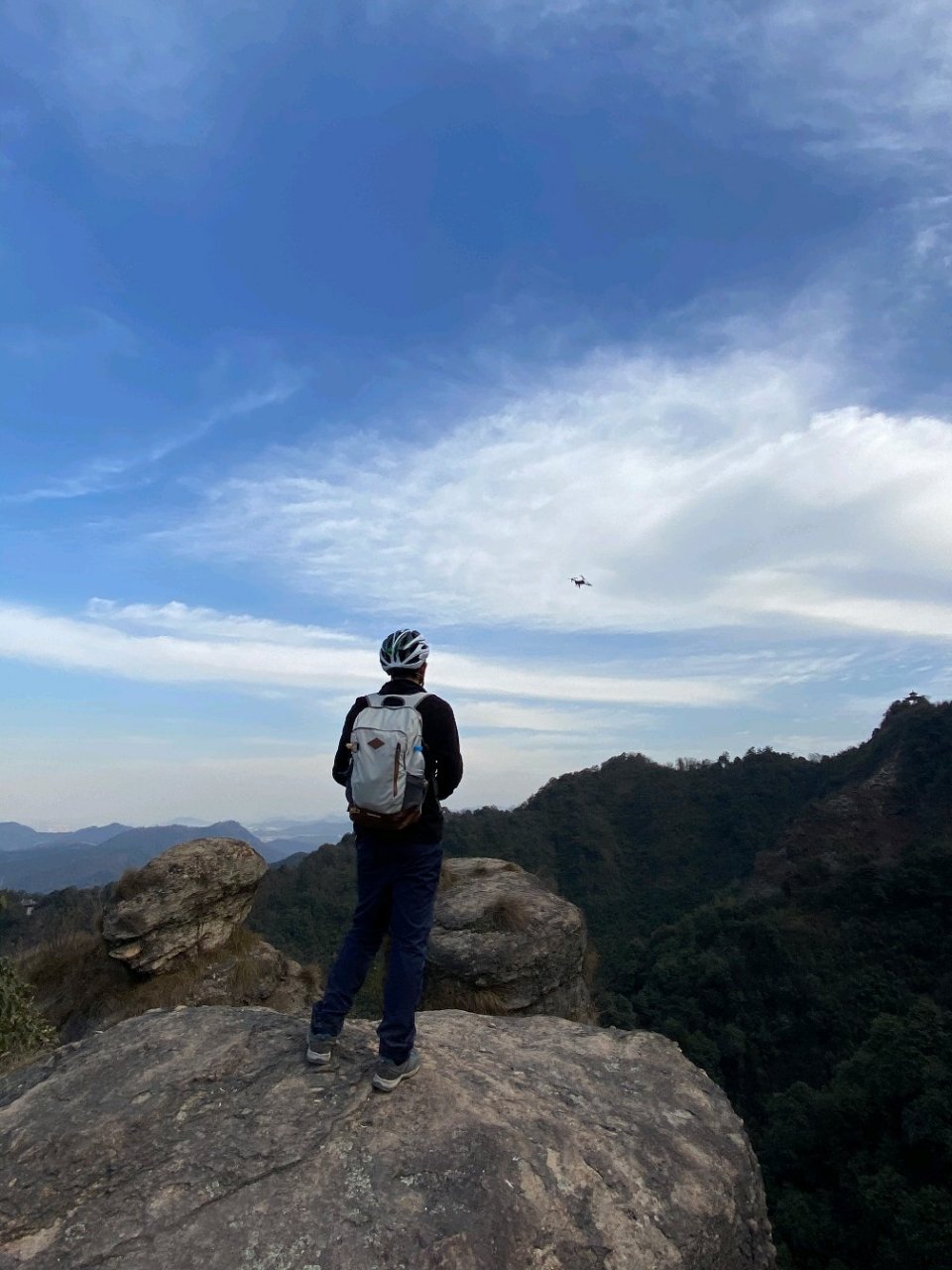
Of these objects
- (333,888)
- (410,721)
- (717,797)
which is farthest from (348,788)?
(717,797)

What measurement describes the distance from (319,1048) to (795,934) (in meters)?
56.2

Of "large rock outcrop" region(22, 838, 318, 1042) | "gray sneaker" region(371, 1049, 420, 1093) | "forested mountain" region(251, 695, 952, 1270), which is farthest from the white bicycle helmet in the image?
"forested mountain" region(251, 695, 952, 1270)

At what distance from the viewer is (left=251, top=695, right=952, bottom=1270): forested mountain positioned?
28.2m

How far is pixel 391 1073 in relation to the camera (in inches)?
167

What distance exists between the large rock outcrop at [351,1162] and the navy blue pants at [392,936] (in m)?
0.33

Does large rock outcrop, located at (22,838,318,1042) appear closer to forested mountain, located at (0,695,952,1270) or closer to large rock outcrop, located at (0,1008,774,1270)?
forested mountain, located at (0,695,952,1270)

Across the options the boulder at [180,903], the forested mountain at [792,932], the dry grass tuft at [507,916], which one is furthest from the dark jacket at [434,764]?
the forested mountain at [792,932]

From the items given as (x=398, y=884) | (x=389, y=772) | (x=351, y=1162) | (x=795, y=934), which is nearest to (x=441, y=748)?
(x=389, y=772)

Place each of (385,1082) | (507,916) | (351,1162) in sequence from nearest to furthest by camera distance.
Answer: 1. (351,1162)
2. (385,1082)
3. (507,916)

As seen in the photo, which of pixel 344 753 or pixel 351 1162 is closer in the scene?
pixel 351 1162

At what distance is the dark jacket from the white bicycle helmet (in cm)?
18

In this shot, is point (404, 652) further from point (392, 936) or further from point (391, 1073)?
point (391, 1073)

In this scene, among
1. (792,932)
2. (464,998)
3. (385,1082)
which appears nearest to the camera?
(385,1082)

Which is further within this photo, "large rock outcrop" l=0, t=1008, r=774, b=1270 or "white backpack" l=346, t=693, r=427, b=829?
"white backpack" l=346, t=693, r=427, b=829
